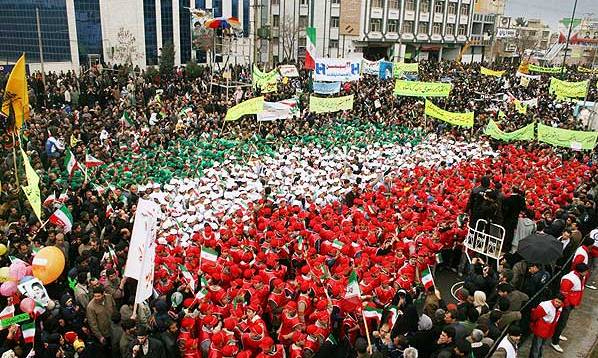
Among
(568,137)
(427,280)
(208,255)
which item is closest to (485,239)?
(427,280)

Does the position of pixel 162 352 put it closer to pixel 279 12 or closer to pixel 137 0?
pixel 137 0

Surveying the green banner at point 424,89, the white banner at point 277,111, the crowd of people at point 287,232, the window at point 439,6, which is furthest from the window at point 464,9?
the white banner at point 277,111

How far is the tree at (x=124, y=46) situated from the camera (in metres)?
38.8

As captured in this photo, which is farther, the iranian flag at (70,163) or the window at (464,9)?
the window at (464,9)

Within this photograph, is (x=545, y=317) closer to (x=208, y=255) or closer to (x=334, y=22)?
(x=208, y=255)

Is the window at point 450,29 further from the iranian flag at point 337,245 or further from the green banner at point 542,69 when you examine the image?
the iranian flag at point 337,245

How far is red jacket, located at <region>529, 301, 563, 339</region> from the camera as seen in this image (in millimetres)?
6906

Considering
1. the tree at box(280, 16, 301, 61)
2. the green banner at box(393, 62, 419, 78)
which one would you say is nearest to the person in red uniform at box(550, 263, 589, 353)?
the green banner at box(393, 62, 419, 78)

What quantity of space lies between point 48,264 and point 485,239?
7.35 meters

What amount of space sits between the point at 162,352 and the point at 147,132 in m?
11.8

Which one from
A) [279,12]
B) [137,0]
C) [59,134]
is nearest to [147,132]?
[59,134]

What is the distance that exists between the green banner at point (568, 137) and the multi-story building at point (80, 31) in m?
23.8

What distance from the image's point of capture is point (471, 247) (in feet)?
31.9

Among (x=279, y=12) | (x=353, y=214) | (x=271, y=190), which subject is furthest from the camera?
(x=279, y=12)
